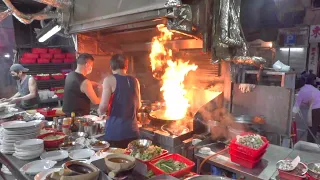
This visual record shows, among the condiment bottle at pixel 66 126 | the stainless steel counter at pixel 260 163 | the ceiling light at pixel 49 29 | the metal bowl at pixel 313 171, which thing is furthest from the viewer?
the ceiling light at pixel 49 29

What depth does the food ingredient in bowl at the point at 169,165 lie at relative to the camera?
1754mm

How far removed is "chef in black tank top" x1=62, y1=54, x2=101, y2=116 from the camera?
3352mm

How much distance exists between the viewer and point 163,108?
3.98 metres

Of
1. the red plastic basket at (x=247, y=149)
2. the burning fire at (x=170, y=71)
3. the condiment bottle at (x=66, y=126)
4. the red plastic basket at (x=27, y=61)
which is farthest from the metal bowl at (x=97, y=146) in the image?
the red plastic basket at (x=27, y=61)

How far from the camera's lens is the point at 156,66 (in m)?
4.12

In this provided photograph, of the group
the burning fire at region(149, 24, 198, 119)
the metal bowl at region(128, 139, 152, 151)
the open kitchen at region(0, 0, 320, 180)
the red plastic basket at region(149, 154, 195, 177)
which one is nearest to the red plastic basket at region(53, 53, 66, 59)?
the open kitchen at region(0, 0, 320, 180)

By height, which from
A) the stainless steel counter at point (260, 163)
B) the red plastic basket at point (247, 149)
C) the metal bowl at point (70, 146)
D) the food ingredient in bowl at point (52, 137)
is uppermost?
the food ingredient in bowl at point (52, 137)

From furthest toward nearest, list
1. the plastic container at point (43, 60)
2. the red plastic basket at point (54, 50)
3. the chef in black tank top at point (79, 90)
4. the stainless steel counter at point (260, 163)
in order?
the red plastic basket at point (54, 50)
the plastic container at point (43, 60)
the chef in black tank top at point (79, 90)
the stainless steel counter at point (260, 163)

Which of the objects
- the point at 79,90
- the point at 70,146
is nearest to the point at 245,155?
the point at 70,146

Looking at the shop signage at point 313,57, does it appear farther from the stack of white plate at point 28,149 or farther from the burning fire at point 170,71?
the stack of white plate at point 28,149

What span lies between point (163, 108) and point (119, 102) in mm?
1429

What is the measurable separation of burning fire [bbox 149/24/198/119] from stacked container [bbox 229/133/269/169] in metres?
1.55

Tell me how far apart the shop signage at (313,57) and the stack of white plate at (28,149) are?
37.9 ft

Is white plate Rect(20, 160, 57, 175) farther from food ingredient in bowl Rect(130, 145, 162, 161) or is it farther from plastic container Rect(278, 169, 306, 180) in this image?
plastic container Rect(278, 169, 306, 180)
